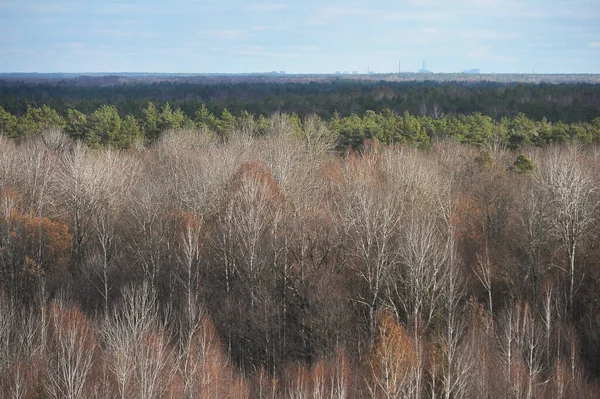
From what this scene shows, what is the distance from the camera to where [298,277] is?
28.1 m

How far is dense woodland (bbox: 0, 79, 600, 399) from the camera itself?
18.9m

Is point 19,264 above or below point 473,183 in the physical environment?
below

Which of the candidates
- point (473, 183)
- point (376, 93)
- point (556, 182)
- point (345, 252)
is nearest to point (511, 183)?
point (473, 183)

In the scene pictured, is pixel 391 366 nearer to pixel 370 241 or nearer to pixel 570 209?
pixel 370 241

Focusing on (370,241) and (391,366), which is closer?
(391,366)

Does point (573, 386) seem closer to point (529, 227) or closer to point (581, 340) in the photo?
point (581, 340)

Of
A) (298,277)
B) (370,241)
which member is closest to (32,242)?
(298,277)

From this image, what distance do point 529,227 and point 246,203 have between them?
497 inches

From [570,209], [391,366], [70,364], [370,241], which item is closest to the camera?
[391,366]

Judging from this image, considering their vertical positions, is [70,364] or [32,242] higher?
[70,364]

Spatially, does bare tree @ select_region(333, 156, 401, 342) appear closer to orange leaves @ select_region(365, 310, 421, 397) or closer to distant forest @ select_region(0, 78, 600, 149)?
orange leaves @ select_region(365, 310, 421, 397)

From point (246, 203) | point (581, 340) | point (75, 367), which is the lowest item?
point (581, 340)

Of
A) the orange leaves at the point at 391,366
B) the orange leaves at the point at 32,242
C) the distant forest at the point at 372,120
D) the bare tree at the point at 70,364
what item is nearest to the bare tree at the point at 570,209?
the orange leaves at the point at 391,366

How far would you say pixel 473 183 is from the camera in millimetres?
39438
